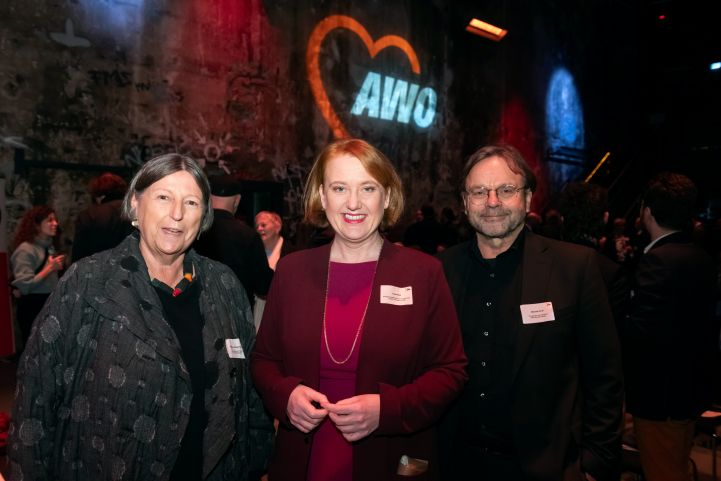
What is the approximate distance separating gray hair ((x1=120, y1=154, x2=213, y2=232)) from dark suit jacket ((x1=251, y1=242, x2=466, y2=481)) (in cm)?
46

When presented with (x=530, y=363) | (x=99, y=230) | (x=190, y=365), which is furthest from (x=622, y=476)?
(x=99, y=230)

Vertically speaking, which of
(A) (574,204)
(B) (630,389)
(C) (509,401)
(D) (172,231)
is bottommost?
(B) (630,389)

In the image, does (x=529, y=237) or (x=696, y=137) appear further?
(x=696, y=137)

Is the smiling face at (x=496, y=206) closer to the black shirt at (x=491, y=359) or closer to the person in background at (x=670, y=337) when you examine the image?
the black shirt at (x=491, y=359)

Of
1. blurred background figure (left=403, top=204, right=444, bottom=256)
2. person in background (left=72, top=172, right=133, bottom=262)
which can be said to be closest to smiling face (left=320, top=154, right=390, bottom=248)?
person in background (left=72, top=172, right=133, bottom=262)

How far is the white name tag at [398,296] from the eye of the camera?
1707 mm

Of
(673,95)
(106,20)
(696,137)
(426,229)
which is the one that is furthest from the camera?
(673,95)

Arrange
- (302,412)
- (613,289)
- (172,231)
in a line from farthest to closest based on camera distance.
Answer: (613,289)
(172,231)
(302,412)

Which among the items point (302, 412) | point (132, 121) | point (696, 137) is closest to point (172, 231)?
point (302, 412)

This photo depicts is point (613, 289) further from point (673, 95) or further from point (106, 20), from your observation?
point (673, 95)

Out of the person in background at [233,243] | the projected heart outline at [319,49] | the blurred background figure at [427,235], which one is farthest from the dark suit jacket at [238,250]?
the projected heart outline at [319,49]

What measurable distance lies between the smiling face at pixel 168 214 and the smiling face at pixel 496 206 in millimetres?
1044

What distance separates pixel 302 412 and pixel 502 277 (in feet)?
3.01

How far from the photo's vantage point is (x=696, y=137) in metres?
14.5
